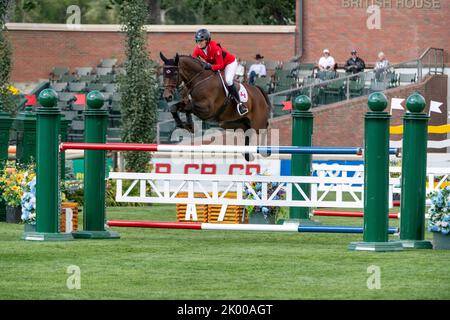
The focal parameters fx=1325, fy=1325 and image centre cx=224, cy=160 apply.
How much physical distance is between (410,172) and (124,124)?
13220 millimetres

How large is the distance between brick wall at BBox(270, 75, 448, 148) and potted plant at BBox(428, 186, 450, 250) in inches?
845

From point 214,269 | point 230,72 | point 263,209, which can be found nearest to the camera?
point 214,269

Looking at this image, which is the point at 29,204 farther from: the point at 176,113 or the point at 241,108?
the point at 241,108

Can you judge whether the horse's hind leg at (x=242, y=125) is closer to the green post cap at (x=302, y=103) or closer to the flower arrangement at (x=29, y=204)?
the green post cap at (x=302, y=103)

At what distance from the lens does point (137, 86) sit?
2553 cm

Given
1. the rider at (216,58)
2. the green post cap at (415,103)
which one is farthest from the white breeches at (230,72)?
the green post cap at (415,103)

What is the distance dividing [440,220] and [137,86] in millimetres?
13395

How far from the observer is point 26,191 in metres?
14.1

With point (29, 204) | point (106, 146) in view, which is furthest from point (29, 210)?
point (106, 146)

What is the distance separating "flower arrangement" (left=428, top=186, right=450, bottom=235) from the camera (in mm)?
12797

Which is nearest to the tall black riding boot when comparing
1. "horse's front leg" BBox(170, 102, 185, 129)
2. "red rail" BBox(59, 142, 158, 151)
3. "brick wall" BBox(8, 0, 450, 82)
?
"horse's front leg" BBox(170, 102, 185, 129)

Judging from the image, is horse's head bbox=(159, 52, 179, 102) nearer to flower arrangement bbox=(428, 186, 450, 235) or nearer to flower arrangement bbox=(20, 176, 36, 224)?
flower arrangement bbox=(20, 176, 36, 224)

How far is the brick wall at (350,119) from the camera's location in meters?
35.1

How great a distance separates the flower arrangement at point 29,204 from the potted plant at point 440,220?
4.09 meters
